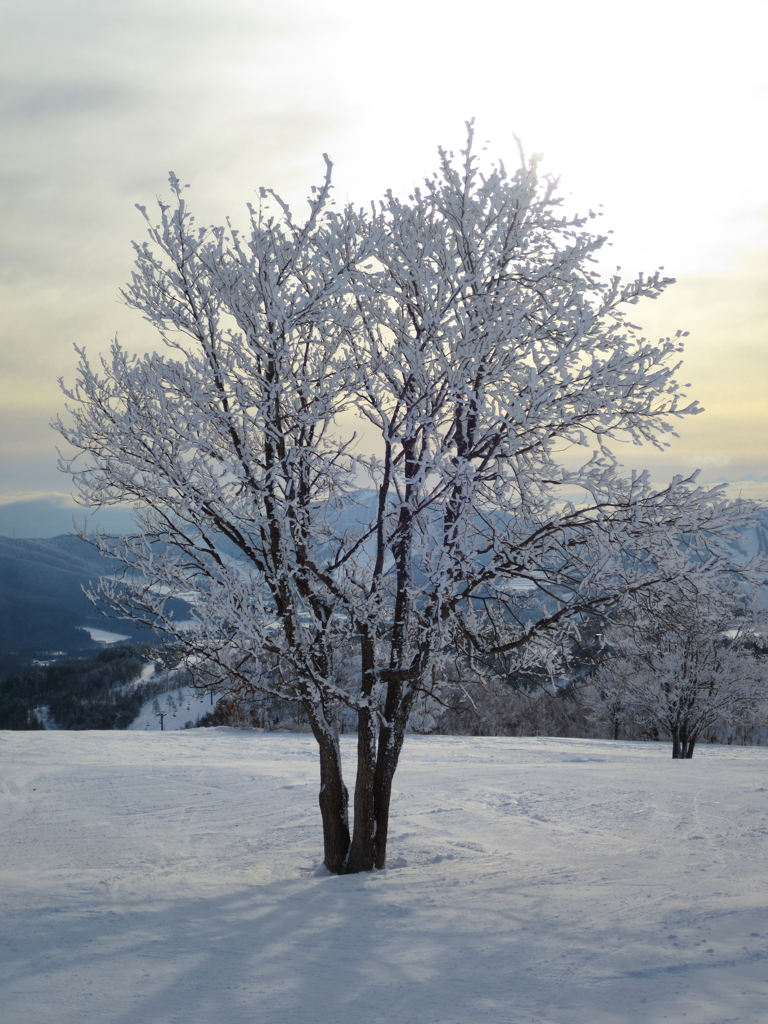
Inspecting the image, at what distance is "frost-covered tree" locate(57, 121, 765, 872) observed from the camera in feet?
23.0

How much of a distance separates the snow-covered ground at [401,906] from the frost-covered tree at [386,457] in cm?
167

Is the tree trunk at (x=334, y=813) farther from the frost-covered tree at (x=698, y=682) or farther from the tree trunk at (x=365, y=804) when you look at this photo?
the frost-covered tree at (x=698, y=682)

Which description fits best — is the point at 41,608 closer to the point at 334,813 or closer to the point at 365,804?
the point at 334,813

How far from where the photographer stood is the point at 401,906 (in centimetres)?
645

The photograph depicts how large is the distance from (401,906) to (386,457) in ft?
14.4

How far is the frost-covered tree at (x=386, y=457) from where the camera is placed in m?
7.01

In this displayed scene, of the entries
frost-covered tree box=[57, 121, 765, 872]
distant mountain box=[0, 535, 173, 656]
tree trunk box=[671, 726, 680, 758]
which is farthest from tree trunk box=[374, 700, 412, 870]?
distant mountain box=[0, 535, 173, 656]

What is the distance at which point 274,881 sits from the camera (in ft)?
25.0

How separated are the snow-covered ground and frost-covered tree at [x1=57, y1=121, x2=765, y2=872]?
1669 millimetres

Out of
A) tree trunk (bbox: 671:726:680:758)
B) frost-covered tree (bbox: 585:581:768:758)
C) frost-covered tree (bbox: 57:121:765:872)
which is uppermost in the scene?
frost-covered tree (bbox: 57:121:765:872)

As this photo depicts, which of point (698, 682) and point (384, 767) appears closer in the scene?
point (384, 767)

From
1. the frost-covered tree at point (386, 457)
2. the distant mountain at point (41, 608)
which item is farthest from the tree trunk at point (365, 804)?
the distant mountain at point (41, 608)

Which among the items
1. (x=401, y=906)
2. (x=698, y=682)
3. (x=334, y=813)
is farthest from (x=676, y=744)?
(x=401, y=906)

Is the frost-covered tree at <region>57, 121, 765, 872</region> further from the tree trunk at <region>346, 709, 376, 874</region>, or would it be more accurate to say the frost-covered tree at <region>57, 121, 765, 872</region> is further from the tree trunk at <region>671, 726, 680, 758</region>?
the tree trunk at <region>671, 726, 680, 758</region>
